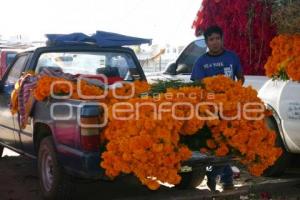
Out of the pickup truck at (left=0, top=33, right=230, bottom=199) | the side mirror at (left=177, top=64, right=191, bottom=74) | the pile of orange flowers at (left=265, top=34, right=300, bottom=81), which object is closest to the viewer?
the pile of orange flowers at (left=265, top=34, right=300, bottom=81)

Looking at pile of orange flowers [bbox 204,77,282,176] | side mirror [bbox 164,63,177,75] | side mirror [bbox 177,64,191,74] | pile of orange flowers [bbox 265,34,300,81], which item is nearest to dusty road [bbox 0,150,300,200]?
pile of orange flowers [bbox 204,77,282,176]

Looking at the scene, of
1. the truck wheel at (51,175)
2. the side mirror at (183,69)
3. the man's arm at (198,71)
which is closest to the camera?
the truck wheel at (51,175)

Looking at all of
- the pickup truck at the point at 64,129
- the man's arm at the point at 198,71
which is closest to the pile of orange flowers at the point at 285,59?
the pickup truck at the point at 64,129

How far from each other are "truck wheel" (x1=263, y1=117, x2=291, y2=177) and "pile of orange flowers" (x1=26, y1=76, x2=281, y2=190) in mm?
2115

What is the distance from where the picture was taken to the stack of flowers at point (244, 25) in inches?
185

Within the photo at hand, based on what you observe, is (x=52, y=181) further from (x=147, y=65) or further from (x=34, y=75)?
(x=147, y=65)

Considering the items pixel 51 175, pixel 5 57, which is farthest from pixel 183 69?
pixel 5 57

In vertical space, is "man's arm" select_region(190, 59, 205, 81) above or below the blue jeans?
above

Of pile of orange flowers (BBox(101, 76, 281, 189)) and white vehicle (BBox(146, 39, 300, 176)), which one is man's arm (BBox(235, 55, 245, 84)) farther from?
pile of orange flowers (BBox(101, 76, 281, 189))

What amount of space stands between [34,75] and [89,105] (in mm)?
1424

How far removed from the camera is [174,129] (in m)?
4.18

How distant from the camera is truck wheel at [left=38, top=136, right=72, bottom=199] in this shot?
5.21 meters

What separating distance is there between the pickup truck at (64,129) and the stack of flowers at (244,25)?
1.21m

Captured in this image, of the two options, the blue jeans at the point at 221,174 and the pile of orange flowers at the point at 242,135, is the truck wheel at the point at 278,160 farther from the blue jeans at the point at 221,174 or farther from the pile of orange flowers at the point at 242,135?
the pile of orange flowers at the point at 242,135
